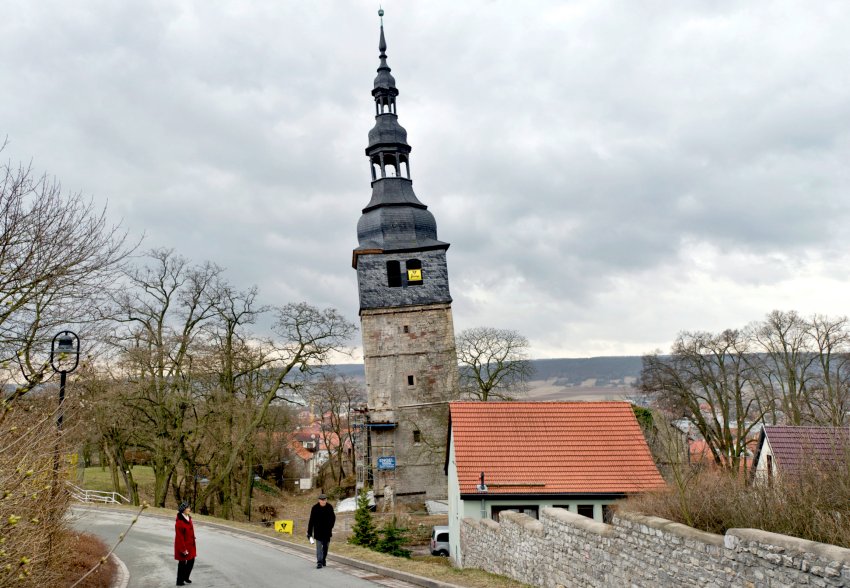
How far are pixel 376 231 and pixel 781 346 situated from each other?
22.8 metres

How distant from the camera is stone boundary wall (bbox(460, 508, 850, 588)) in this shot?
20.7ft

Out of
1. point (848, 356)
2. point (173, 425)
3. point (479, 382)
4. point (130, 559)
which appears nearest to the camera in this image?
point (130, 559)

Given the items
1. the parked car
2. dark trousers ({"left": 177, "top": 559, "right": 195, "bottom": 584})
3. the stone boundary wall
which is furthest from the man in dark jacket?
the parked car

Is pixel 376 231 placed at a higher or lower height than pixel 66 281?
higher

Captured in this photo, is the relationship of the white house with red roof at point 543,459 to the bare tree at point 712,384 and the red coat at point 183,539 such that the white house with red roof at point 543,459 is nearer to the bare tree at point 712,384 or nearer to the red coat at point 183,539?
the red coat at point 183,539

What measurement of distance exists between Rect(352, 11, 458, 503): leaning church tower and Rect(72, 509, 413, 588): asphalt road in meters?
15.0

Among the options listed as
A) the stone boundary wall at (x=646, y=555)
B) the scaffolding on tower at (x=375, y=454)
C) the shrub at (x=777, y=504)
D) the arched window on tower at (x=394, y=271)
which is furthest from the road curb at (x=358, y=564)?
the arched window on tower at (x=394, y=271)

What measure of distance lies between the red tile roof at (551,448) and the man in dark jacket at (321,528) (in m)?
7.11

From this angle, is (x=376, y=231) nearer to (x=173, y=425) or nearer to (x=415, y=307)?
(x=415, y=307)

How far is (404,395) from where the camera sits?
33906mm

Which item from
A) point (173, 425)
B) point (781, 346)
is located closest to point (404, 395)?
point (173, 425)

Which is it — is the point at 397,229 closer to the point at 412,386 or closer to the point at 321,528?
the point at 412,386

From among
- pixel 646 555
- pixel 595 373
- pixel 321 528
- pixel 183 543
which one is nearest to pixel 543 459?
pixel 321 528

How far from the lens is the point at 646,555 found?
8.82m
